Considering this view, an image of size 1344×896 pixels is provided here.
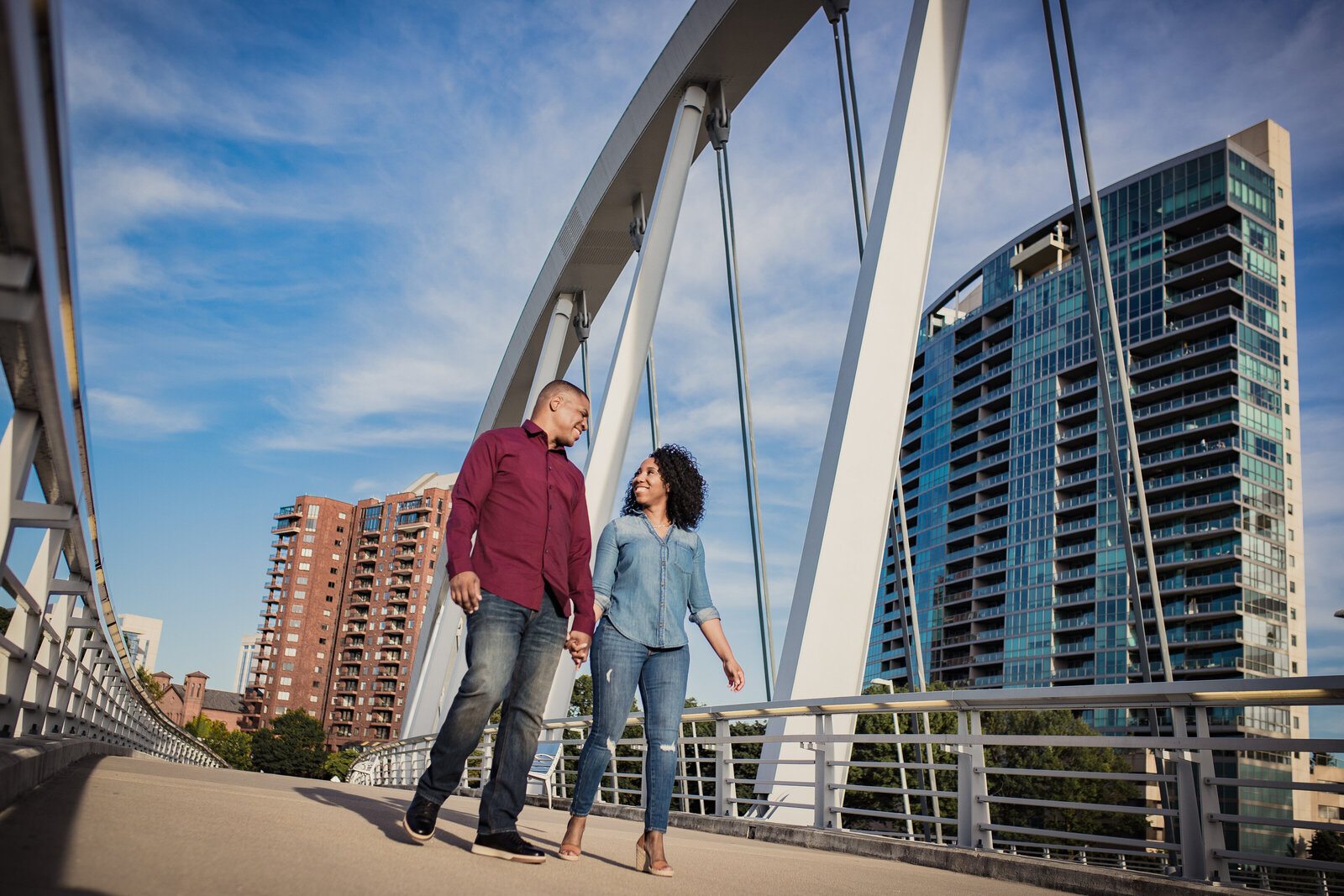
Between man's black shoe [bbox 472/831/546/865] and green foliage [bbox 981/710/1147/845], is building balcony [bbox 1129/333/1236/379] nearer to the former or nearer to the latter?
green foliage [bbox 981/710/1147/845]

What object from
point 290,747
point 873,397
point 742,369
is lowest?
point 290,747

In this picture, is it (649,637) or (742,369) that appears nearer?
(649,637)

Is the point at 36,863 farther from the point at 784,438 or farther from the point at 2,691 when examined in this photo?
the point at 784,438

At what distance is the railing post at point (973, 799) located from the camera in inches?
176

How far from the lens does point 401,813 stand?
14.6 feet

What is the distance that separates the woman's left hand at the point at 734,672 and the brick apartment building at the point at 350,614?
110 meters

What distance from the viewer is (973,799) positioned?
4496mm

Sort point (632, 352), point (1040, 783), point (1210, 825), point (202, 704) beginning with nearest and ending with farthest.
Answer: point (1210, 825) < point (632, 352) < point (1040, 783) < point (202, 704)

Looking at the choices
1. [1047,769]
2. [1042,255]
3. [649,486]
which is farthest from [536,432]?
[1042,255]

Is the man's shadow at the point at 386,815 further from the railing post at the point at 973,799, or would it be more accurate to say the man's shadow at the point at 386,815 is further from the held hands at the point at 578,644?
the railing post at the point at 973,799

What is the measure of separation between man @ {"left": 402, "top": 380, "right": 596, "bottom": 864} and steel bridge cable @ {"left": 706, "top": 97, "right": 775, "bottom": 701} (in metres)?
5.22

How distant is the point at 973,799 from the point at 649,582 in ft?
6.69

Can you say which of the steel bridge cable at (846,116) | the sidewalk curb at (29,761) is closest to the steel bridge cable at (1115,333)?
the steel bridge cable at (846,116)

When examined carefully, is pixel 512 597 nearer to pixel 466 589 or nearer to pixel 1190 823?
pixel 466 589
